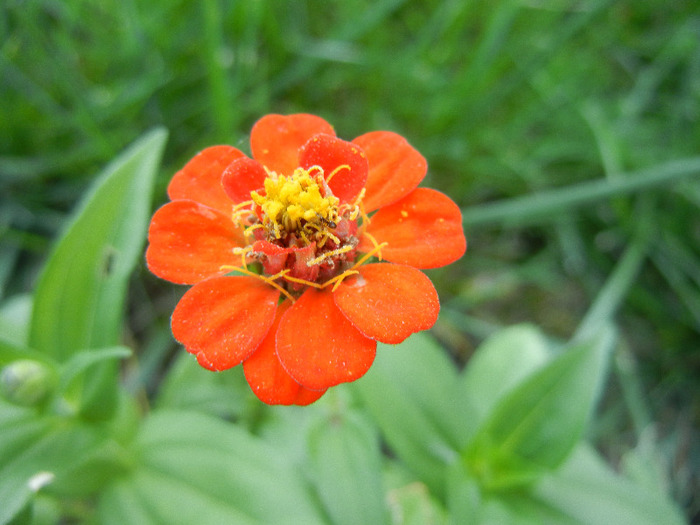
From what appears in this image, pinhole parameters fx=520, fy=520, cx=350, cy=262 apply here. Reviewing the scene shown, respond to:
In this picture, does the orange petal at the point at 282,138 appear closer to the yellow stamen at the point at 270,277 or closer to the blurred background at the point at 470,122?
the yellow stamen at the point at 270,277

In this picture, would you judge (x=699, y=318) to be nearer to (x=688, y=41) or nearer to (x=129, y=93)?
(x=688, y=41)

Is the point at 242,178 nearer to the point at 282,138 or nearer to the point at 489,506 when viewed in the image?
the point at 282,138

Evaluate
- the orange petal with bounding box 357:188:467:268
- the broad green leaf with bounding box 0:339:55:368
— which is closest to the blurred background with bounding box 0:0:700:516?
the broad green leaf with bounding box 0:339:55:368

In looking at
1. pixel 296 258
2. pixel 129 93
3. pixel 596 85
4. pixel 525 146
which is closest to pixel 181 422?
pixel 296 258

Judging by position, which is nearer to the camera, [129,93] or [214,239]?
[214,239]

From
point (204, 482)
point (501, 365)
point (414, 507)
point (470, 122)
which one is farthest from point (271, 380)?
point (470, 122)

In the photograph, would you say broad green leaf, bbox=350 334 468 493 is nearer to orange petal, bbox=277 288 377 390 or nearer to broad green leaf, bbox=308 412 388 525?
broad green leaf, bbox=308 412 388 525

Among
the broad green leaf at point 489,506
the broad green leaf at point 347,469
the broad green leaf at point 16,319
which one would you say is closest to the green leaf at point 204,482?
the broad green leaf at point 347,469
